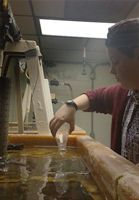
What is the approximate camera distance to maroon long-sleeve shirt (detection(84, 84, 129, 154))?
997mm

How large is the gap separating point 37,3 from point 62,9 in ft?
1.05

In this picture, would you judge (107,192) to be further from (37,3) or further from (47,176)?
(37,3)

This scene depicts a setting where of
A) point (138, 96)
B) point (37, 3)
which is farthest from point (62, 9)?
point (138, 96)

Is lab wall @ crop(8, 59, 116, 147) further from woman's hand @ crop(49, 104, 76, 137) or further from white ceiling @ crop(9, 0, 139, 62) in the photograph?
woman's hand @ crop(49, 104, 76, 137)

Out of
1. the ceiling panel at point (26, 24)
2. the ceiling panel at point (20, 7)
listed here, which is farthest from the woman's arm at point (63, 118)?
the ceiling panel at point (26, 24)

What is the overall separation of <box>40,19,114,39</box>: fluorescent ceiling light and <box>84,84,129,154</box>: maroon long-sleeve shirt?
164 cm

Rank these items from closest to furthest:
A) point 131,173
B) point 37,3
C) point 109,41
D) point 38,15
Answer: point 131,173, point 109,41, point 37,3, point 38,15

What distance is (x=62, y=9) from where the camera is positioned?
2.08 m

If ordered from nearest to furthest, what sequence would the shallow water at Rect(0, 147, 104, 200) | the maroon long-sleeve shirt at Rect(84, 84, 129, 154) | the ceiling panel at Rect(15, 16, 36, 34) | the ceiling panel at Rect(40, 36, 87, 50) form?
the shallow water at Rect(0, 147, 104, 200)
the maroon long-sleeve shirt at Rect(84, 84, 129, 154)
the ceiling panel at Rect(15, 16, 36, 34)
the ceiling panel at Rect(40, 36, 87, 50)

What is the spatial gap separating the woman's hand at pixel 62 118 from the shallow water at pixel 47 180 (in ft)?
0.55

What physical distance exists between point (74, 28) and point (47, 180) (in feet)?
7.97

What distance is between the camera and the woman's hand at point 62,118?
854 millimetres

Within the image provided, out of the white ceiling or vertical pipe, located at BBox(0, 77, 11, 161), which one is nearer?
vertical pipe, located at BBox(0, 77, 11, 161)

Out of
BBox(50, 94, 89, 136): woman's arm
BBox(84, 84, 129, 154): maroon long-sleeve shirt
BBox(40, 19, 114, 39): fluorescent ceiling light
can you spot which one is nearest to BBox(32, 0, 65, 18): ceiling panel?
BBox(40, 19, 114, 39): fluorescent ceiling light
